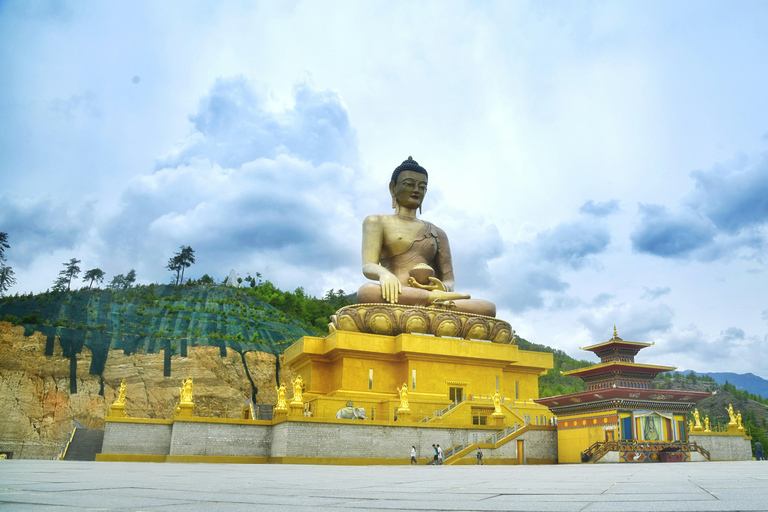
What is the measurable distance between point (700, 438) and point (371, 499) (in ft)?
64.4

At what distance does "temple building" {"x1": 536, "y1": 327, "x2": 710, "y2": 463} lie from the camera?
1609cm

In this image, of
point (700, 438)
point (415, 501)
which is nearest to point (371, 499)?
point (415, 501)

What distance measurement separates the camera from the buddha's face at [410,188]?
23312 mm

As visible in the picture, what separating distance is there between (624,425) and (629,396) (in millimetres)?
804

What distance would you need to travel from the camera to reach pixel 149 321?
43.8m

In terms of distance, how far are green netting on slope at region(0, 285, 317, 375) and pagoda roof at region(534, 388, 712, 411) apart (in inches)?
1032

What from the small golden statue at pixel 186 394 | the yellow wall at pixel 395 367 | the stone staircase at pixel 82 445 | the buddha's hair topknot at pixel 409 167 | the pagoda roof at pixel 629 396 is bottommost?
the stone staircase at pixel 82 445

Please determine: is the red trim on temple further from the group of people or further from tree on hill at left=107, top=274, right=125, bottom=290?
tree on hill at left=107, top=274, right=125, bottom=290

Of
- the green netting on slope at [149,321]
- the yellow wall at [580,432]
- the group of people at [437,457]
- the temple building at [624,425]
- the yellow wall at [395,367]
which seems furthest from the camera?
the green netting on slope at [149,321]

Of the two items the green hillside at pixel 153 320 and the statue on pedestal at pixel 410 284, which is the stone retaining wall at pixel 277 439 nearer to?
the statue on pedestal at pixel 410 284

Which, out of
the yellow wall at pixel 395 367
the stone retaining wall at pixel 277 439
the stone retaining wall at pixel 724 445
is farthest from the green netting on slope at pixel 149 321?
the stone retaining wall at pixel 724 445

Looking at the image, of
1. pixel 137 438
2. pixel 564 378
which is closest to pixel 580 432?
pixel 137 438

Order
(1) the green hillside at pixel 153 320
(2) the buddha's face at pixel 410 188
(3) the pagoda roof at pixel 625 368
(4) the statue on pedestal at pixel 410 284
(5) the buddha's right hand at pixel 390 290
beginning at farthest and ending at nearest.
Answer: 1. (1) the green hillside at pixel 153 320
2. (3) the pagoda roof at pixel 625 368
3. (2) the buddha's face at pixel 410 188
4. (5) the buddha's right hand at pixel 390 290
5. (4) the statue on pedestal at pixel 410 284

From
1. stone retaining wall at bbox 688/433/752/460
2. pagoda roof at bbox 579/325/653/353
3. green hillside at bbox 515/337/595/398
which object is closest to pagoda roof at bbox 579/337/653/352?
pagoda roof at bbox 579/325/653/353
